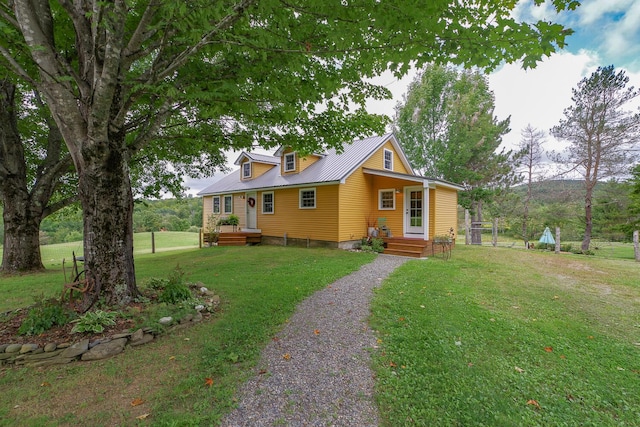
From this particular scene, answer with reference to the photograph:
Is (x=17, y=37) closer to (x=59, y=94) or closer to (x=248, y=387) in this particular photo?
(x=59, y=94)

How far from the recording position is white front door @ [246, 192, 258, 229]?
602 inches

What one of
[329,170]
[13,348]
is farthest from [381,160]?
[13,348]

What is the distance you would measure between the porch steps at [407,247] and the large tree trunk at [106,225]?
9.17 m

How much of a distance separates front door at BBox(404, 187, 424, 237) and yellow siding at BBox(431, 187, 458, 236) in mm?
679

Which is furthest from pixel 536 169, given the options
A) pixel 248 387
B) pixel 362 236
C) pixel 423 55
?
pixel 248 387

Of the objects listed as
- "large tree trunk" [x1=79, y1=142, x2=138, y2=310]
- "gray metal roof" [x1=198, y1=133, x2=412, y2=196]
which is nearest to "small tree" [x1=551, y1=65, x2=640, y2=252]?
"gray metal roof" [x1=198, y1=133, x2=412, y2=196]

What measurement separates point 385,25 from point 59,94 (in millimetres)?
4449

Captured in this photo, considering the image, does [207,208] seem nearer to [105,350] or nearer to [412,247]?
[412,247]

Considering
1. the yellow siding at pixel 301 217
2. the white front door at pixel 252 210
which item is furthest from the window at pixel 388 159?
the white front door at pixel 252 210

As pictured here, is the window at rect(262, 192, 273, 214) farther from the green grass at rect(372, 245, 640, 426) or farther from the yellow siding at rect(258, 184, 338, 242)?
the green grass at rect(372, 245, 640, 426)

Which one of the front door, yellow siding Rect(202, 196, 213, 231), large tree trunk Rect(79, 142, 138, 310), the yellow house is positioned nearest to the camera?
large tree trunk Rect(79, 142, 138, 310)

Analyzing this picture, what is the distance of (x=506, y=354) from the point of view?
3.22 metres

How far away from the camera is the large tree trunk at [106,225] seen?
387 cm

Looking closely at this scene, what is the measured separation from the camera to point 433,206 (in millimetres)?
11656
